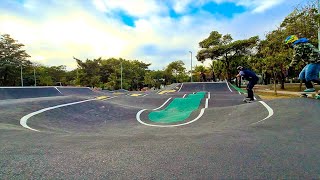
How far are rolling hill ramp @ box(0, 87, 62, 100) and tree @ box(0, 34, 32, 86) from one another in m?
31.9

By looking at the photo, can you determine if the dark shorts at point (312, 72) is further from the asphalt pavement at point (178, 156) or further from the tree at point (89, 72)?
the tree at point (89, 72)

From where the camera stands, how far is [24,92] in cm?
1788

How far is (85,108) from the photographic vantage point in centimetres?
1035

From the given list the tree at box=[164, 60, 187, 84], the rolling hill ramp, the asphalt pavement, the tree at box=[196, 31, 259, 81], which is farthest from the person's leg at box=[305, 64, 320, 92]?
the tree at box=[164, 60, 187, 84]

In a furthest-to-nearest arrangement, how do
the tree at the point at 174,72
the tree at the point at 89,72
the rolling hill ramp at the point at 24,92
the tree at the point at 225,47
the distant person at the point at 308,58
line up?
the tree at the point at 174,72 → the tree at the point at 89,72 → the tree at the point at 225,47 → the rolling hill ramp at the point at 24,92 → the distant person at the point at 308,58

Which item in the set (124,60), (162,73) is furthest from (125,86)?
(162,73)

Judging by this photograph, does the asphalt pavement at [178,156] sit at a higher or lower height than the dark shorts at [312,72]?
lower

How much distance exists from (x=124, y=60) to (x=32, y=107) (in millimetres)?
54612

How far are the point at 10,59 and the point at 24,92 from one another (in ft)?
112

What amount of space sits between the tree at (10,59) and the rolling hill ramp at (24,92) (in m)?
31.9

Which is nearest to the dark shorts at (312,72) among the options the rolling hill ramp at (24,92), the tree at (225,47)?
the rolling hill ramp at (24,92)

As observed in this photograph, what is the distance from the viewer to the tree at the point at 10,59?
44875 mm

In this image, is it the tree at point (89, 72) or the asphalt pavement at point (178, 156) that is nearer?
the asphalt pavement at point (178, 156)

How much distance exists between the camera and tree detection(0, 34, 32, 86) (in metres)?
44.9
